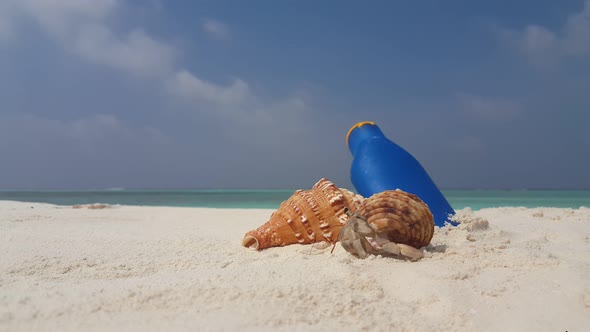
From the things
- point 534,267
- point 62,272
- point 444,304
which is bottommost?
point 62,272

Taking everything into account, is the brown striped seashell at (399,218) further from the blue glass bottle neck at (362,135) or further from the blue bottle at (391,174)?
the blue glass bottle neck at (362,135)

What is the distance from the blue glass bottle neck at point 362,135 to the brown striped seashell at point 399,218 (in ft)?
7.94

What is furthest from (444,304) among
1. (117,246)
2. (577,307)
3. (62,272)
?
(117,246)

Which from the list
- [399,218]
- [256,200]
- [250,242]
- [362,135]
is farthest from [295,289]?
[256,200]

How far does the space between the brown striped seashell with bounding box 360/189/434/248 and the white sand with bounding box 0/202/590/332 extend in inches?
6.1

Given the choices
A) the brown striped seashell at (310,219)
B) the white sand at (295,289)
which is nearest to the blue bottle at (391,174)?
the white sand at (295,289)

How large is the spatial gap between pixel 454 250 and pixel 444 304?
2.96 feet

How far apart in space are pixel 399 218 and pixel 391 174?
1.70m

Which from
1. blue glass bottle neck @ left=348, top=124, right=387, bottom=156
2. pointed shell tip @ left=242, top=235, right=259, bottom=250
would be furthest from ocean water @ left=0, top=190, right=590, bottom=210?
pointed shell tip @ left=242, top=235, right=259, bottom=250

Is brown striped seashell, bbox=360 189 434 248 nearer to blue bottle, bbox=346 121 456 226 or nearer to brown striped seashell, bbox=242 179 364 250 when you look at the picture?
brown striped seashell, bbox=242 179 364 250

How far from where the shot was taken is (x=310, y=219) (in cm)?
293

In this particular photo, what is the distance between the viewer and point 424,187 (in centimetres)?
393

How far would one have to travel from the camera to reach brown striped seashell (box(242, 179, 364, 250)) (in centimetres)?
288

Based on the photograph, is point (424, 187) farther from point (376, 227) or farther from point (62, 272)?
point (62, 272)
